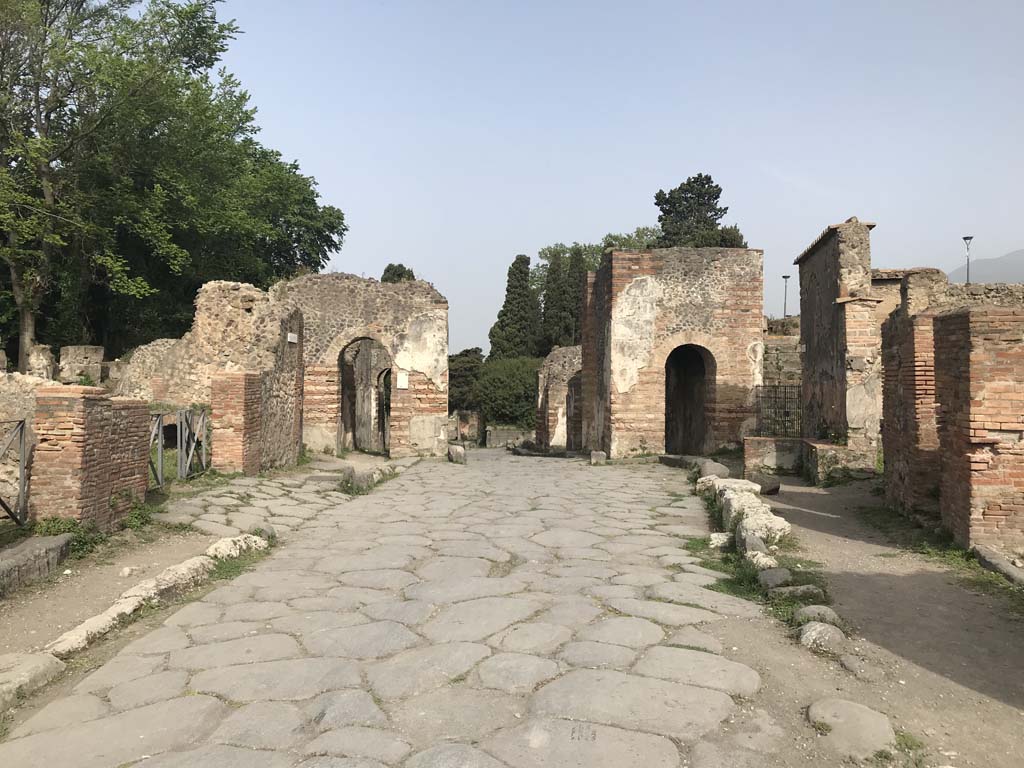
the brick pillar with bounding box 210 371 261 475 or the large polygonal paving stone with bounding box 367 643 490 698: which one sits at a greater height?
the brick pillar with bounding box 210 371 261 475

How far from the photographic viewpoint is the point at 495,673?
332 centimetres

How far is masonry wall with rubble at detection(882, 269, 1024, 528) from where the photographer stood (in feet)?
23.2

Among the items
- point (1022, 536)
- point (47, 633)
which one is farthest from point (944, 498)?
point (47, 633)

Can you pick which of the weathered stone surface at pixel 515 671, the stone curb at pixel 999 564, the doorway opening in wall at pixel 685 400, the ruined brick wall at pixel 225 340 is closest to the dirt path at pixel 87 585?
the weathered stone surface at pixel 515 671

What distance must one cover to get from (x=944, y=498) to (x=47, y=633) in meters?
6.70

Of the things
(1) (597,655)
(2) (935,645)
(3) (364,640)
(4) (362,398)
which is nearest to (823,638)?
(2) (935,645)

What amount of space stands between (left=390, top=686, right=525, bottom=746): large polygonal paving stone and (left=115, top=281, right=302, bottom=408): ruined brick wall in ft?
28.9

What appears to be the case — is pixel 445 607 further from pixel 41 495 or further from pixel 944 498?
pixel 944 498

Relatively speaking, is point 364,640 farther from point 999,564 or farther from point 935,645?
point 999,564

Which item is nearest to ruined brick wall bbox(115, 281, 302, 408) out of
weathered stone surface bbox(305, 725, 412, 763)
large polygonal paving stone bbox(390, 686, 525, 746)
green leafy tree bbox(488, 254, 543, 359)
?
large polygonal paving stone bbox(390, 686, 525, 746)

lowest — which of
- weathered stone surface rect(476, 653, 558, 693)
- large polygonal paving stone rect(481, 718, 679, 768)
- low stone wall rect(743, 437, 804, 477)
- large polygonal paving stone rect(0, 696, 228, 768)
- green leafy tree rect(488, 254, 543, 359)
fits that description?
large polygonal paving stone rect(0, 696, 228, 768)

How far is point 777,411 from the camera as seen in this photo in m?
15.9

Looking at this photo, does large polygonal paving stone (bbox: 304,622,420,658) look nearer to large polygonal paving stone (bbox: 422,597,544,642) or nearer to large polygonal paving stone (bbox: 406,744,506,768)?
large polygonal paving stone (bbox: 422,597,544,642)

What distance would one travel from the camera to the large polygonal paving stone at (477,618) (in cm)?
389
